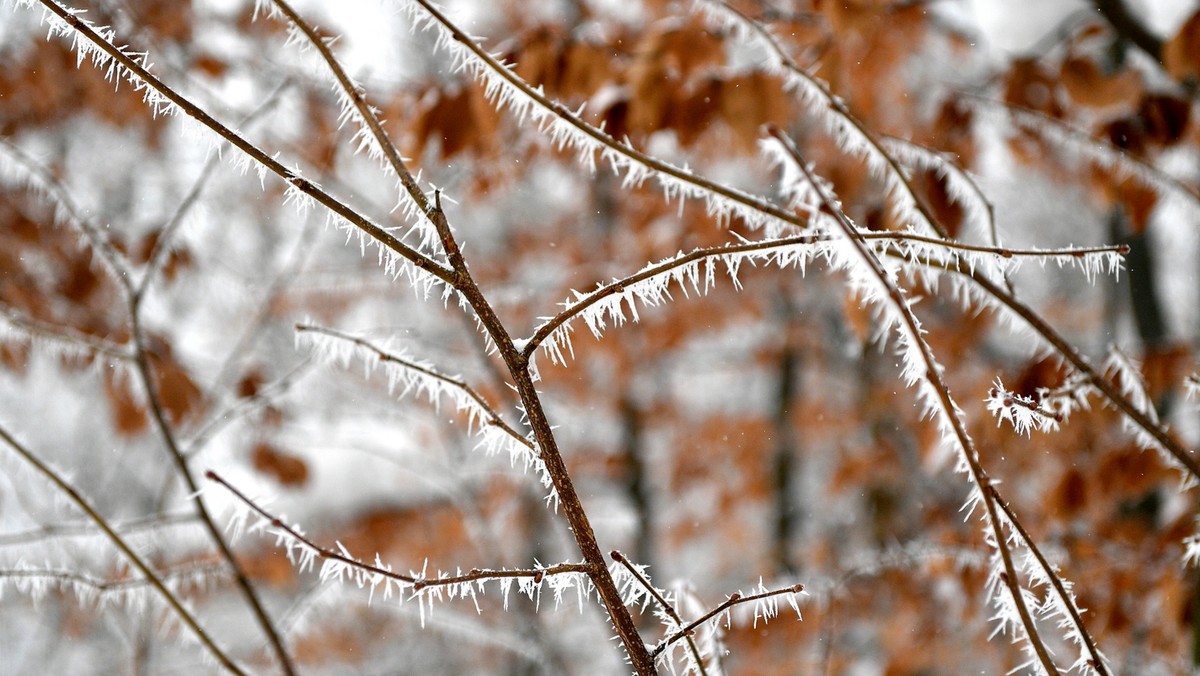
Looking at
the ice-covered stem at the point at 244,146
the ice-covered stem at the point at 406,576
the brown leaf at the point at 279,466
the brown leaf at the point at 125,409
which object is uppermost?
the brown leaf at the point at 125,409

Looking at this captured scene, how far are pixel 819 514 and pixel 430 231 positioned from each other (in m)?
7.50

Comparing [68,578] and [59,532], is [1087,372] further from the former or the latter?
[59,532]

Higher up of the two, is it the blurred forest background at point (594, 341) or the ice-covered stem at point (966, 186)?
the blurred forest background at point (594, 341)

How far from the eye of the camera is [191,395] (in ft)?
6.01

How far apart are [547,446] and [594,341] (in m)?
3.72

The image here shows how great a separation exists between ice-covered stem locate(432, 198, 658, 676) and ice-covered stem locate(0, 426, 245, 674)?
515 mm

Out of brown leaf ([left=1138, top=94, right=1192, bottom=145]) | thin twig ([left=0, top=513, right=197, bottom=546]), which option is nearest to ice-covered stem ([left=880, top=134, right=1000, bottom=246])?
brown leaf ([left=1138, top=94, right=1192, bottom=145])

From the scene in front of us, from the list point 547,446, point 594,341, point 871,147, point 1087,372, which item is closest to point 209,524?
point 547,446

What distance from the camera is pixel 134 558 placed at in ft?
2.87

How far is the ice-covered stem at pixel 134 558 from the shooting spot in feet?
2.84

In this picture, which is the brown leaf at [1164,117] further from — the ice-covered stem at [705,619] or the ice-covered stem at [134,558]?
the ice-covered stem at [134,558]

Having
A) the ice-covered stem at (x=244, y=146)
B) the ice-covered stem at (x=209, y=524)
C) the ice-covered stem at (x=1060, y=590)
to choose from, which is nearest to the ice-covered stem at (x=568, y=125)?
the ice-covered stem at (x=244, y=146)

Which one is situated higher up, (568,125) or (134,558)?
(568,125)

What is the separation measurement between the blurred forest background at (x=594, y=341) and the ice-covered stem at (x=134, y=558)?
0.07m
